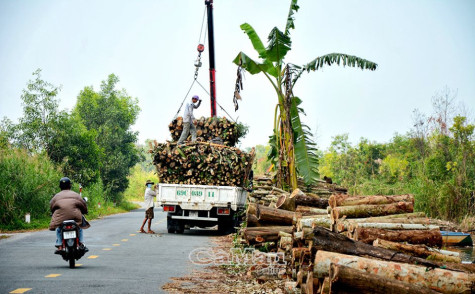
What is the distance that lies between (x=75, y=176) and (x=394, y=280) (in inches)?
1058

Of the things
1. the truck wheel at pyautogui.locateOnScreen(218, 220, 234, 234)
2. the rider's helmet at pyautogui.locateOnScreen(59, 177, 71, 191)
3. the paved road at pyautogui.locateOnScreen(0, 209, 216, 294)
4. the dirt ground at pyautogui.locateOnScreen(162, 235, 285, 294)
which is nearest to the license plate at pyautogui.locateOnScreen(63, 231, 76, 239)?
the paved road at pyautogui.locateOnScreen(0, 209, 216, 294)

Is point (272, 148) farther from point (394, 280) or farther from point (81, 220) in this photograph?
point (394, 280)

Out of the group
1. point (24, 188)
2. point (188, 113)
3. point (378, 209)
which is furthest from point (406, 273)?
point (24, 188)

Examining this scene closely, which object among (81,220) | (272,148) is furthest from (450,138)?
(81,220)

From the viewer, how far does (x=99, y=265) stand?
29.9ft

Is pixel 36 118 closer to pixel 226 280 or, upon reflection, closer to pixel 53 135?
pixel 53 135

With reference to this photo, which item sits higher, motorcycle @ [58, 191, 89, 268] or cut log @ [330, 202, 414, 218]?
cut log @ [330, 202, 414, 218]

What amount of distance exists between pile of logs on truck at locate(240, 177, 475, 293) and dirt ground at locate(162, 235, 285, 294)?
18cm

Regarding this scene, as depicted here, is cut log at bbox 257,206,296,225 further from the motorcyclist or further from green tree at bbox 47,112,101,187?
green tree at bbox 47,112,101,187

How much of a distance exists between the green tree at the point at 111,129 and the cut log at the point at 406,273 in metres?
34.4

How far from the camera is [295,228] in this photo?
874 cm

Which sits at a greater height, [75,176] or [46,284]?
[75,176]

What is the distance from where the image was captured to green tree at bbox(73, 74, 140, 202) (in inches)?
1566

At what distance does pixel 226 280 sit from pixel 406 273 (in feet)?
10.6
